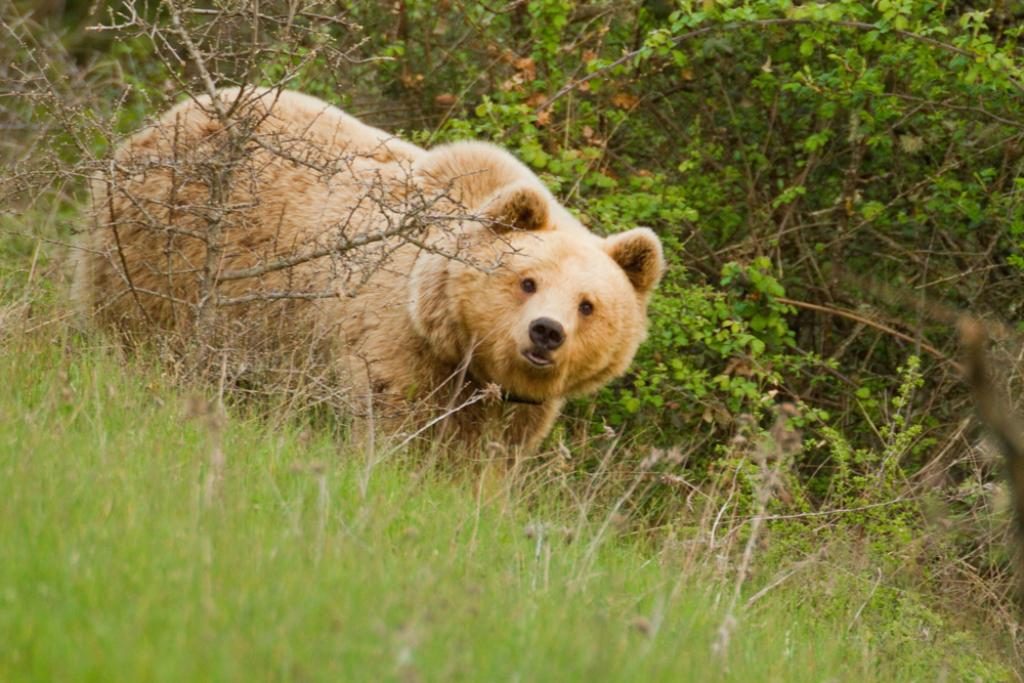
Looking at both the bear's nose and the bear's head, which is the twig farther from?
the bear's nose

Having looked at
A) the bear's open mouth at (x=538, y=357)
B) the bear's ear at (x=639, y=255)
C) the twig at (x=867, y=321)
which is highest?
the bear's ear at (x=639, y=255)

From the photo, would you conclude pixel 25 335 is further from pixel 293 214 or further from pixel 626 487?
pixel 626 487

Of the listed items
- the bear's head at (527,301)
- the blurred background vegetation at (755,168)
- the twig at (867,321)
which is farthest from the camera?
the twig at (867,321)

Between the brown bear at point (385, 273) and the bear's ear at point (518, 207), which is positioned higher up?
the bear's ear at point (518, 207)

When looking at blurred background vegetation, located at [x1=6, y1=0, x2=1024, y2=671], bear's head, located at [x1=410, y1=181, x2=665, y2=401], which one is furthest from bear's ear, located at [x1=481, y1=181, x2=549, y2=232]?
blurred background vegetation, located at [x1=6, y1=0, x2=1024, y2=671]

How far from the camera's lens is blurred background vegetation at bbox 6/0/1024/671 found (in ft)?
26.5

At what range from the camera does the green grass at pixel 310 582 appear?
3158mm

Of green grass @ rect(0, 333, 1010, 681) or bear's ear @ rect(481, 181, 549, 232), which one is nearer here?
green grass @ rect(0, 333, 1010, 681)

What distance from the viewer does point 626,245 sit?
7059 mm

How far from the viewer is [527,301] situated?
6.61 meters

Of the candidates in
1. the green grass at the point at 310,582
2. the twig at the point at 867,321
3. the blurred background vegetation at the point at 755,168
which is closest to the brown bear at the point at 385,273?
the blurred background vegetation at the point at 755,168

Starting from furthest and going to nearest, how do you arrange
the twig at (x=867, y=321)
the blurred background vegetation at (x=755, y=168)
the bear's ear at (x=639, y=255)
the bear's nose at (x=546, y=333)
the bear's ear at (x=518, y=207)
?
the twig at (x=867, y=321), the blurred background vegetation at (x=755, y=168), the bear's ear at (x=639, y=255), the bear's ear at (x=518, y=207), the bear's nose at (x=546, y=333)

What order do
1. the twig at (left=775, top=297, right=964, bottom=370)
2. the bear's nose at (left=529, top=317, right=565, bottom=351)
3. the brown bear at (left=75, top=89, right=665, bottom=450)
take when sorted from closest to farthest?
the brown bear at (left=75, top=89, right=665, bottom=450)
the bear's nose at (left=529, top=317, right=565, bottom=351)
the twig at (left=775, top=297, right=964, bottom=370)

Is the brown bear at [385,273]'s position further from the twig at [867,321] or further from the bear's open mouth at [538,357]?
the twig at [867,321]
